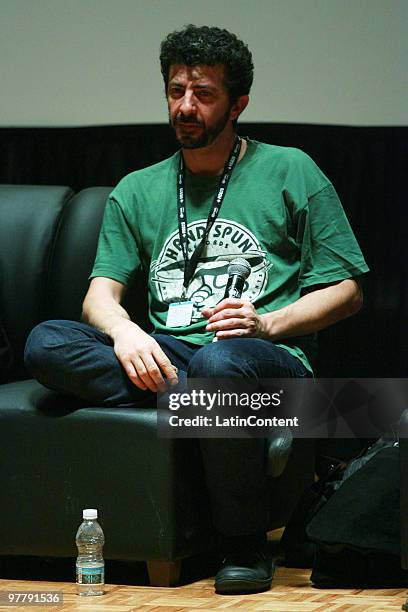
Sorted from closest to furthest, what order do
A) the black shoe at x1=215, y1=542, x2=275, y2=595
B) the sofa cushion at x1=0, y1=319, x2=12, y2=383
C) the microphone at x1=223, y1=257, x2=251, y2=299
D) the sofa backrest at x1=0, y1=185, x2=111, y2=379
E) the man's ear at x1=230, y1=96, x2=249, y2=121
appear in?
1. the black shoe at x1=215, y1=542, x2=275, y2=595
2. the microphone at x1=223, y1=257, x2=251, y2=299
3. the man's ear at x1=230, y1=96, x2=249, y2=121
4. the sofa cushion at x1=0, y1=319, x2=12, y2=383
5. the sofa backrest at x1=0, y1=185, x2=111, y2=379

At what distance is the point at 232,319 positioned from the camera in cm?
224

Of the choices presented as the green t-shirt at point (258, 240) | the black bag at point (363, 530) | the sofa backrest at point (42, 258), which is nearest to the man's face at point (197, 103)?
the green t-shirt at point (258, 240)

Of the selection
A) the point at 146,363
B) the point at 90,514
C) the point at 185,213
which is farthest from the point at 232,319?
the point at 90,514

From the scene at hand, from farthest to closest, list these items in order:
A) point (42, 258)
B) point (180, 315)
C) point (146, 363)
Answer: point (42, 258)
point (180, 315)
point (146, 363)

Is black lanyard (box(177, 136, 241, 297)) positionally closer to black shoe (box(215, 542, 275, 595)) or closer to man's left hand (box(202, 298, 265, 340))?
man's left hand (box(202, 298, 265, 340))

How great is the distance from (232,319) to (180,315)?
0.69ft

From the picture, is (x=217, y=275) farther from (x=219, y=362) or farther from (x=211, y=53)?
(x=211, y=53)

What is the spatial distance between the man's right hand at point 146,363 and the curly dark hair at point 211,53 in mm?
649

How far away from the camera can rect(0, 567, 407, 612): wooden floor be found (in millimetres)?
2031

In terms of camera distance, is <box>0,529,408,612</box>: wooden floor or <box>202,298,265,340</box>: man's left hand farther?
<box>202,298,265,340</box>: man's left hand

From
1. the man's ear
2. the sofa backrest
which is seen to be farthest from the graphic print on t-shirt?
the sofa backrest

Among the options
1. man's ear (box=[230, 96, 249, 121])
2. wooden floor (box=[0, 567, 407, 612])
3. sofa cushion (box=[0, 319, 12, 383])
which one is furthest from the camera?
sofa cushion (box=[0, 319, 12, 383])

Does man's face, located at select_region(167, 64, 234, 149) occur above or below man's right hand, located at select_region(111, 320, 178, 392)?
above

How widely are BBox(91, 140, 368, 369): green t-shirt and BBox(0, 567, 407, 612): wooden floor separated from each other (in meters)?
0.50
